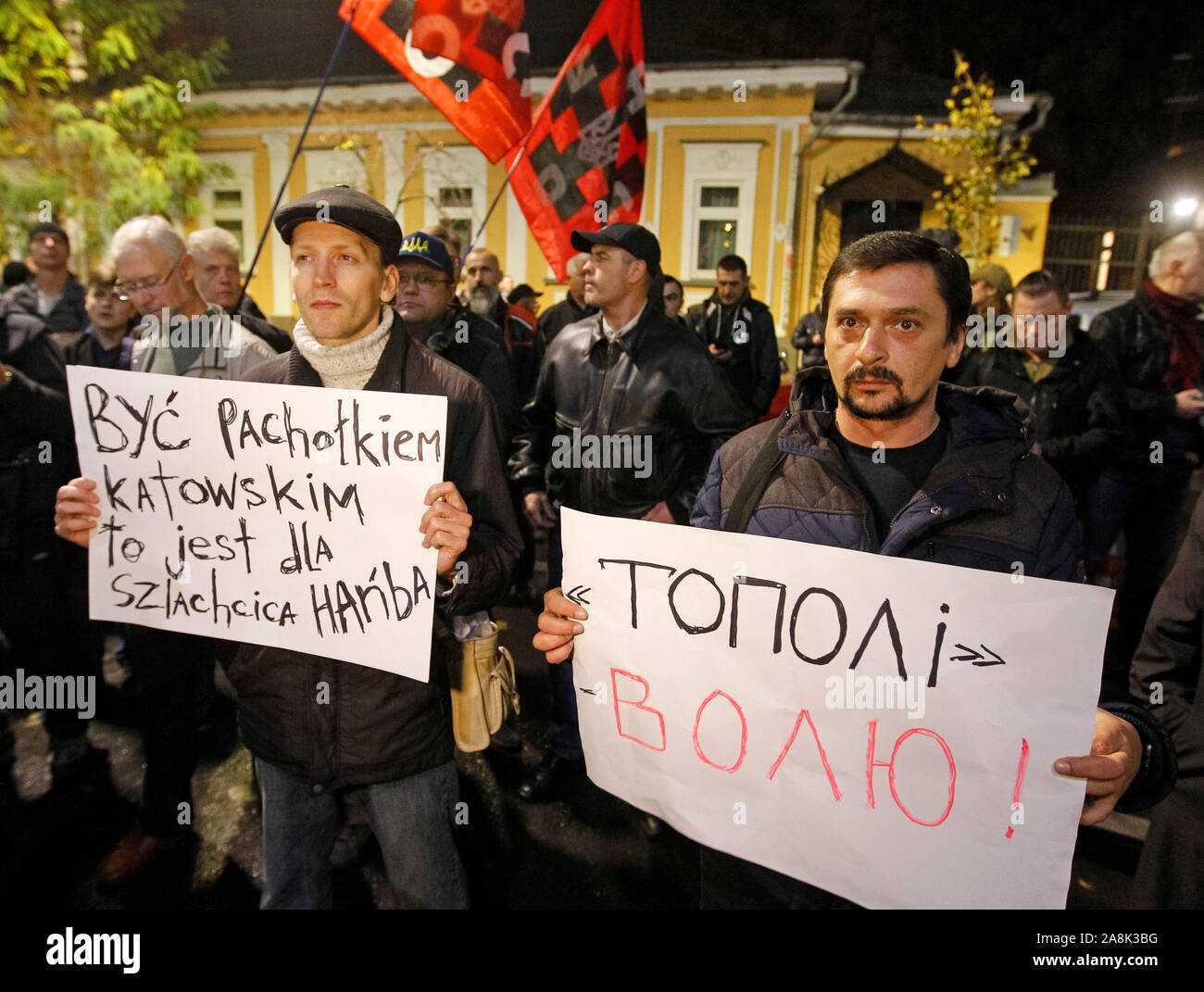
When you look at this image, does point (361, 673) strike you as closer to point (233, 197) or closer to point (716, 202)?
point (716, 202)

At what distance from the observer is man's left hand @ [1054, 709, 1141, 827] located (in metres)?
1.26

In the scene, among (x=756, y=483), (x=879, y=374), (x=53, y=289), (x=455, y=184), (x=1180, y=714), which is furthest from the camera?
(x=455, y=184)

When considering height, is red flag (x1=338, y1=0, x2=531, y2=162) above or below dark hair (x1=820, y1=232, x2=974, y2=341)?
above

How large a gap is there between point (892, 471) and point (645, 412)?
1.53 meters

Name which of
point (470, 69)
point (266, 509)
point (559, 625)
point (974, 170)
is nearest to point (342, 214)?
point (266, 509)

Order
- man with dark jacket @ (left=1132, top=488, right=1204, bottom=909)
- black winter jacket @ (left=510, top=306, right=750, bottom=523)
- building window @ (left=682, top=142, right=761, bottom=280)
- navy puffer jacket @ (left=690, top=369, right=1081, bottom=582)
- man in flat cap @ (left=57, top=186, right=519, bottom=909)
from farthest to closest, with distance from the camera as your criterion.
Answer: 1. building window @ (left=682, top=142, right=761, bottom=280)
2. black winter jacket @ (left=510, top=306, right=750, bottom=523)
3. man in flat cap @ (left=57, top=186, right=519, bottom=909)
4. man with dark jacket @ (left=1132, top=488, right=1204, bottom=909)
5. navy puffer jacket @ (left=690, top=369, right=1081, bottom=582)

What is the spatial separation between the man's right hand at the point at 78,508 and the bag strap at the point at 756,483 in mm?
1627

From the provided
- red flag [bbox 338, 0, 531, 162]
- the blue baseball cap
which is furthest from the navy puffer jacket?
red flag [bbox 338, 0, 531, 162]

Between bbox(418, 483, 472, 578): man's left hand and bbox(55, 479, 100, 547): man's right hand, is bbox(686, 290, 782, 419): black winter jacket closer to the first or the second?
bbox(418, 483, 472, 578): man's left hand

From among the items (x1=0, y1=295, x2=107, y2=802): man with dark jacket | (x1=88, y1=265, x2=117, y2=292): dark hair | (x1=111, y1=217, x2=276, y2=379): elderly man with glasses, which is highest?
(x1=88, y1=265, x2=117, y2=292): dark hair

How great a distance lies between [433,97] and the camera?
3557 millimetres

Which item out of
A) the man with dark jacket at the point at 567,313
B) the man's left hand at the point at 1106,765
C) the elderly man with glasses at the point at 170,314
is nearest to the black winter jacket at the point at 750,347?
the man with dark jacket at the point at 567,313

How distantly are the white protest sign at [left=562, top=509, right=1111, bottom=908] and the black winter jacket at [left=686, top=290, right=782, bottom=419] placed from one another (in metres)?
5.55

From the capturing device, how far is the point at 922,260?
4.98ft
